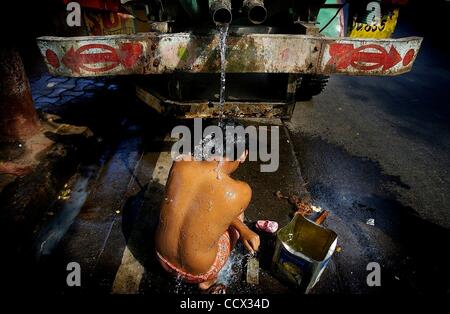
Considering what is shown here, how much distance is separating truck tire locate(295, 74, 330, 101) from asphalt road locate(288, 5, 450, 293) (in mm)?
146

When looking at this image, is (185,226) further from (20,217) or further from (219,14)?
(20,217)

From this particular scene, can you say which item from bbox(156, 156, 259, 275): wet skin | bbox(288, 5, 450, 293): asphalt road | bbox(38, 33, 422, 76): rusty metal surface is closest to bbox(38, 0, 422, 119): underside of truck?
bbox(38, 33, 422, 76): rusty metal surface

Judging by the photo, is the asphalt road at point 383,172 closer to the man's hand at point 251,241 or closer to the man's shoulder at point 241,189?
the man's hand at point 251,241

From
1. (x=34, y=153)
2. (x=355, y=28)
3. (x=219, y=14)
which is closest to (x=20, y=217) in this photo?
(x=34, y=153)

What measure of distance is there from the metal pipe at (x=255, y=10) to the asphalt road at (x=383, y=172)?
74.0 inches

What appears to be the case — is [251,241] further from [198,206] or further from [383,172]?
[383,172]

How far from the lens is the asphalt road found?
239 cm

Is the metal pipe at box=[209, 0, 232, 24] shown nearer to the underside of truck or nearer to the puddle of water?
the underside of truck

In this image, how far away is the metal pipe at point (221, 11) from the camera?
5.96ft

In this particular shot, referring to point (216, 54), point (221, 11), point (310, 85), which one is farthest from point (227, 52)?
point (310, 85)

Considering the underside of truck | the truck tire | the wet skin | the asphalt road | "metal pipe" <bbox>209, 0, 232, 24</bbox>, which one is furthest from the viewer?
the truck tire

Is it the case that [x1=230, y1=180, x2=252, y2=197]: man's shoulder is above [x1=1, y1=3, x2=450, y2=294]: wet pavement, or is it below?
above

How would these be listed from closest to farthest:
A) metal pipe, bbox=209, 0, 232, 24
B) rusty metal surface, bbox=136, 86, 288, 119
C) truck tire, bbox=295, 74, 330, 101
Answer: metal pipe, bbox=209, 0, 232, 24 < rusty metal surface, bbox=136, 86, 288, 119 < truck tire, bbox=295, 74, 330, 101

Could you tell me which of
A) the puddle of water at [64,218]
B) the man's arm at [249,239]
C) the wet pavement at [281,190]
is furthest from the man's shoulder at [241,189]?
the puddle of water at [64,218]
